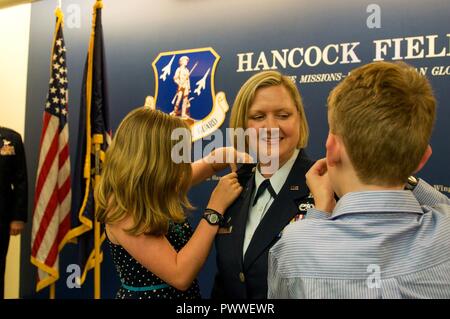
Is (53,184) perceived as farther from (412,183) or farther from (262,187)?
(412,183)

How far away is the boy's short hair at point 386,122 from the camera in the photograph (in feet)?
3.14

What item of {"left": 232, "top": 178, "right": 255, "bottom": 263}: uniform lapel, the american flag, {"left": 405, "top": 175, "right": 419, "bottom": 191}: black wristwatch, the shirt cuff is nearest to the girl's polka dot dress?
{"left": 232, "top": 178, "right": 255, "bottom": 263}: uniform lapel

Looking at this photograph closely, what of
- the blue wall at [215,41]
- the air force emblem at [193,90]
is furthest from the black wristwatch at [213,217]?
the air force emblem at [193,90]

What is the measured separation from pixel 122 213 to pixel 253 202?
0.48 meters

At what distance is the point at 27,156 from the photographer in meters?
4.14

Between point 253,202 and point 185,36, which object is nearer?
point 253,202

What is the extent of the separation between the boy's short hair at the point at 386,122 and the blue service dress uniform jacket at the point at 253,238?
0.51 metres

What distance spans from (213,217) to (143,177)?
11.5 inches

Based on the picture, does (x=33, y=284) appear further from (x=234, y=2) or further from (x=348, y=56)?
(x=348, y=56)

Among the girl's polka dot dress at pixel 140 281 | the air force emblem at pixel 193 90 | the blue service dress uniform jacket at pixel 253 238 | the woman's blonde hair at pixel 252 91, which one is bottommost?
the girl's polka dot dress at pixel 140 281

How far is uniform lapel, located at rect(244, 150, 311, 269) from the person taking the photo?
1.44 m

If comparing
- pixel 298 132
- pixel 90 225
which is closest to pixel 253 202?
pixel 298 132

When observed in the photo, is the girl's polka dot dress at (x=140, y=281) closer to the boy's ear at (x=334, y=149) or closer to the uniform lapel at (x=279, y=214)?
the uniform lapel at (x=279, y=214)
